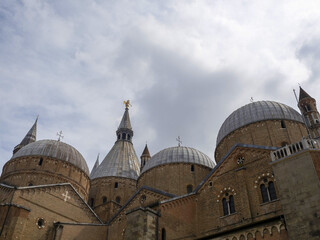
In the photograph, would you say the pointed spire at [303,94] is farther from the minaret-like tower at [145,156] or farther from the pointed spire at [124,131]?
the pointed spire at [124,131]

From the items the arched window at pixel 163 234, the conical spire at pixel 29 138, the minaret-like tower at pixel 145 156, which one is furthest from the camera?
the conical spire at pixel 29 138

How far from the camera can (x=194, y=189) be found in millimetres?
24188

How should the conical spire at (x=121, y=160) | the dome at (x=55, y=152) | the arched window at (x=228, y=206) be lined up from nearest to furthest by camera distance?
the arched window at (x=228, y=206) < the dome at (x=55, y=152) < the conical spire at (x=121, y=160)

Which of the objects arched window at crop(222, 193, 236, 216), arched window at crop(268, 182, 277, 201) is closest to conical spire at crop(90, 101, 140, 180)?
arched window at crop(222, 193, 236, 216)

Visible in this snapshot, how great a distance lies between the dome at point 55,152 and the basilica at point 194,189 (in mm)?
106

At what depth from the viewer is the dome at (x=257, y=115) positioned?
961 inches

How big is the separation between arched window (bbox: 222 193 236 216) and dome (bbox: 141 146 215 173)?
9485 mm

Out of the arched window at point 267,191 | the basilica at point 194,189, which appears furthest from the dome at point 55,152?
the arched window at point 267,191

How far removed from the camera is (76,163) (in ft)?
98.1

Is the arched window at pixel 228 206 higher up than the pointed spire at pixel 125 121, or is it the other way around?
the pointed spire at pixel 125 121

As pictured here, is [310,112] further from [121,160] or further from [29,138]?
[29,138]

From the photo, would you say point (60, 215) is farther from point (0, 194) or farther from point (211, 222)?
point (211, 222)

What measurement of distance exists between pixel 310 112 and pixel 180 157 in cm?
1383

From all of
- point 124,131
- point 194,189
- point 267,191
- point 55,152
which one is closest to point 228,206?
point 267,191
